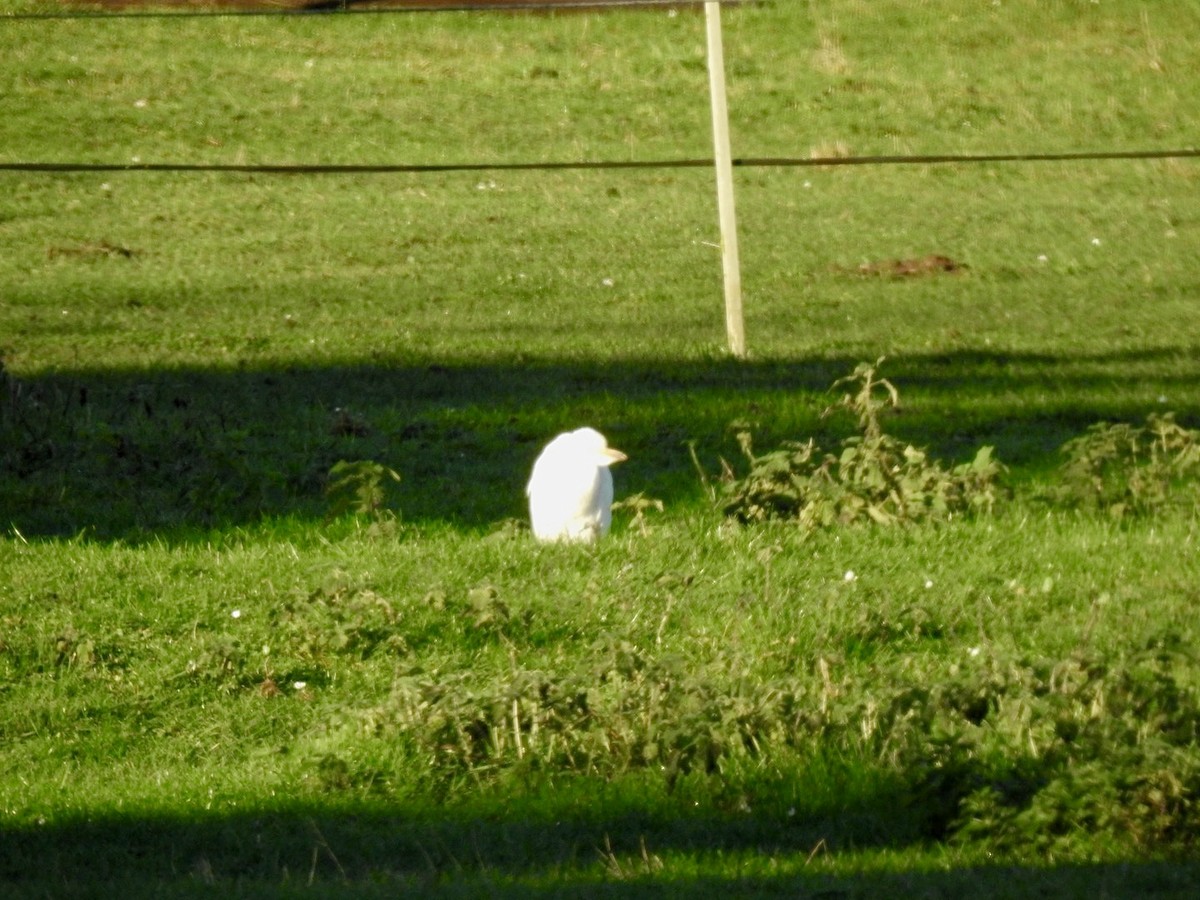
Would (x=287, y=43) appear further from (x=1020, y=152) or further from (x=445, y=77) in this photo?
(x=1020, y=152)

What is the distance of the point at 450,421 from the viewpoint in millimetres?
10078

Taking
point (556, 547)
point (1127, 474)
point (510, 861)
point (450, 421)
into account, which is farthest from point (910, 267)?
point (510, 861)

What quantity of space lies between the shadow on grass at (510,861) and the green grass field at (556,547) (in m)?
0.02

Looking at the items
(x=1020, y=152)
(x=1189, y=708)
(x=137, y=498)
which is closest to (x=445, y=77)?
(x=1020, y=152)

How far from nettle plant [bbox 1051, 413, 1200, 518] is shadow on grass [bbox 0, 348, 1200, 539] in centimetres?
80

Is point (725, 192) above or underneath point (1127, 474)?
above

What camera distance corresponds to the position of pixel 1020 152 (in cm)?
2005

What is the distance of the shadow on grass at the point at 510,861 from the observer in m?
4.07

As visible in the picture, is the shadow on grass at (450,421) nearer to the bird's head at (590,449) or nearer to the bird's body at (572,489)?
the bird's body at (572,489)

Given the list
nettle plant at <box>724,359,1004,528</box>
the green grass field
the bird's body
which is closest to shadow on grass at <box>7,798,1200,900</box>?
the green grass field

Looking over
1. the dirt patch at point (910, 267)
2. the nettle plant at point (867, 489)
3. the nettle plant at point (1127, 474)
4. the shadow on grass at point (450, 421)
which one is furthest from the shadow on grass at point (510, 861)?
the dirt patch at point (910, 267)

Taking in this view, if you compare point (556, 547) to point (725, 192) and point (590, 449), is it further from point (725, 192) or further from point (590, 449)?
point (725, 192)

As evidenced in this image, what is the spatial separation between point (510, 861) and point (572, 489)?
280cm

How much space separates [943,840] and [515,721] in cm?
127
